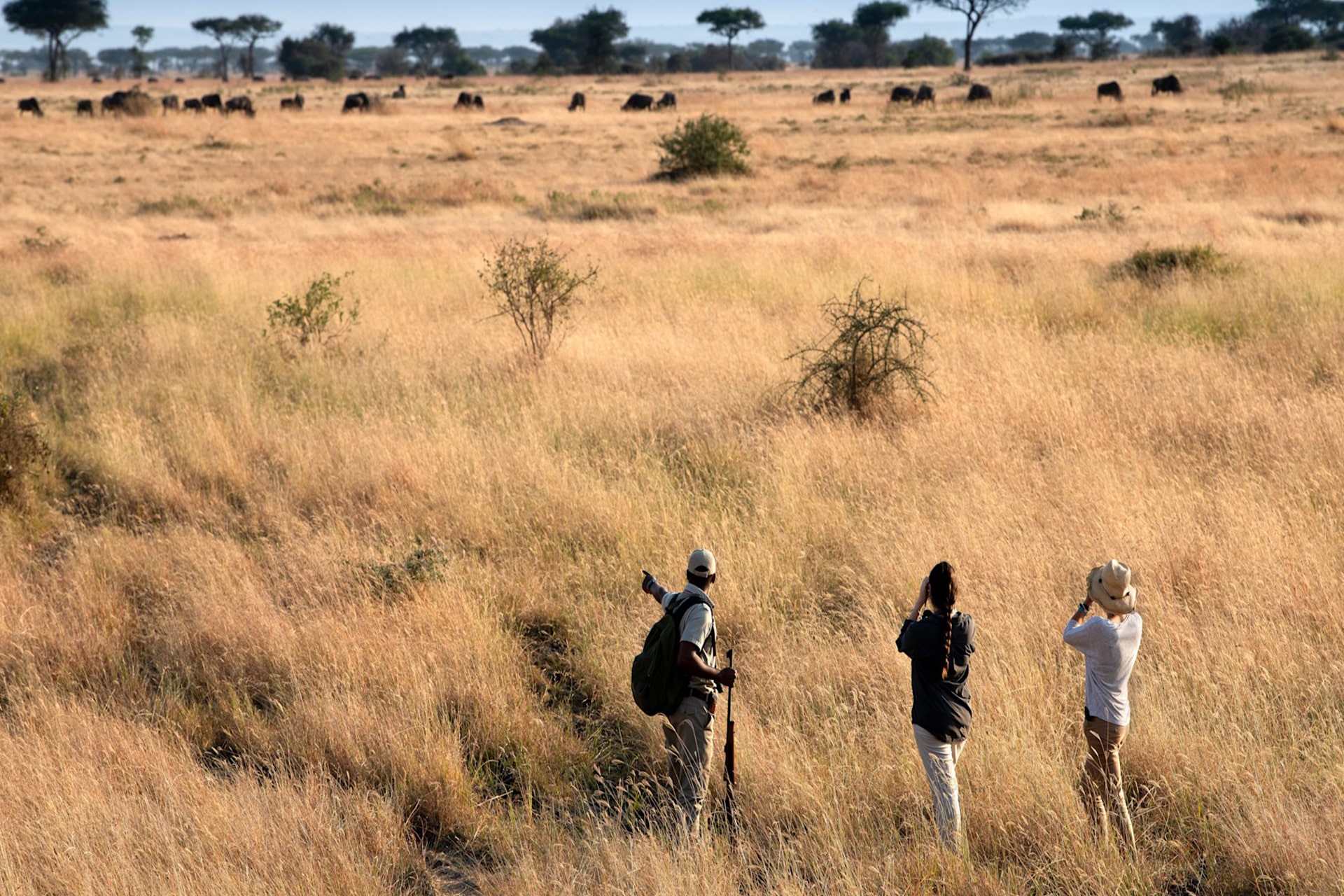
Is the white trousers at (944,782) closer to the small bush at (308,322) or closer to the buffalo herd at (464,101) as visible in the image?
the small bush at (308,322)

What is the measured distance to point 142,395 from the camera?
9.91m

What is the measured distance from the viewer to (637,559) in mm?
6445

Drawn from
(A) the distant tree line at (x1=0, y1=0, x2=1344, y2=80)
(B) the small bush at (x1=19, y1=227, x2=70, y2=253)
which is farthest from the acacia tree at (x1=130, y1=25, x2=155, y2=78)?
(B) the small bush at (x1=19, y1=227, x2=70, y2=253)

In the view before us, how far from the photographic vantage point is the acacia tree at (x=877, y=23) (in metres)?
112

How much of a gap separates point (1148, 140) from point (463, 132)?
77.9 ft

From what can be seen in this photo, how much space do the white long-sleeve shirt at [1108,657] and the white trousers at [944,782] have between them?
512 mm

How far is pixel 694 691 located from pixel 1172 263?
37.7 ft

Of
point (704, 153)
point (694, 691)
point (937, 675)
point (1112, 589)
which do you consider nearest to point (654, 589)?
point (694, 691)

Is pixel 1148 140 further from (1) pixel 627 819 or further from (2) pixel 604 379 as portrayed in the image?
(1) pixel 627 819

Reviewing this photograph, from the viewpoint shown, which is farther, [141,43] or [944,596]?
[141,43]

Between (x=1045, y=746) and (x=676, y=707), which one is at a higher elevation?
(x=676, y=707)

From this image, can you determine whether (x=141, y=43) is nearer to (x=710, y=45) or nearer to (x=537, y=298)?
(x=710, y=45)

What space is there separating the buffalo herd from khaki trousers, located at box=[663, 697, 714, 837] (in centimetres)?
4648

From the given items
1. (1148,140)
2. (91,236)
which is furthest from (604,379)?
(1148,140)
